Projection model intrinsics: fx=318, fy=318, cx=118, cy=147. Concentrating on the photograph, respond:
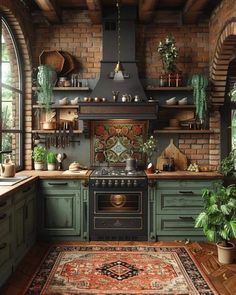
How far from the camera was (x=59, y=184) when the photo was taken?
403 centimetres

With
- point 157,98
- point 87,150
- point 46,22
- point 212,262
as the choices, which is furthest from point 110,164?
point 46,22

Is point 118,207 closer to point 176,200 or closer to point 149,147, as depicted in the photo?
point 176,200

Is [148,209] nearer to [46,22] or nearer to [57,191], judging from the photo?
[57,191]

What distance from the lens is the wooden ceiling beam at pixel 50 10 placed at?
4.00 meters

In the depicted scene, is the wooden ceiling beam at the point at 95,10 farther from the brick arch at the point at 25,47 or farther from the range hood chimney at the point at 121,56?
the brick arch at the point at 25,47

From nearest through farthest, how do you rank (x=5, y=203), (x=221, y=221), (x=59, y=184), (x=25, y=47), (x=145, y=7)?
(x=5, y=203) → (x=221, y=221) → (x=59, y=184) → (x=145, y=7) → (x=25, y=47)

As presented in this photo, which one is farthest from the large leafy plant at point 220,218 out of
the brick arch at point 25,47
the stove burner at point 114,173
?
the brick arch at point 25,47

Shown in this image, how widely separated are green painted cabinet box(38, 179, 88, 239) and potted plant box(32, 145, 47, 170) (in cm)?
60

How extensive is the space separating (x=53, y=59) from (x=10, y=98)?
33.7 inches

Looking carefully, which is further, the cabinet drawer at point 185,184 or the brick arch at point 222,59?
the cabinet drawer at point 185,184

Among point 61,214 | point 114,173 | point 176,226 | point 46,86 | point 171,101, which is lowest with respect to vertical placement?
point 176,226

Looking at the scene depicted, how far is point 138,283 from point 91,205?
52.7 inches

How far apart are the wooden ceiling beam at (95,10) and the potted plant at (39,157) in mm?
1992

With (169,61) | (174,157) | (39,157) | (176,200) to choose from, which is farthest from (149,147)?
(39,157)
